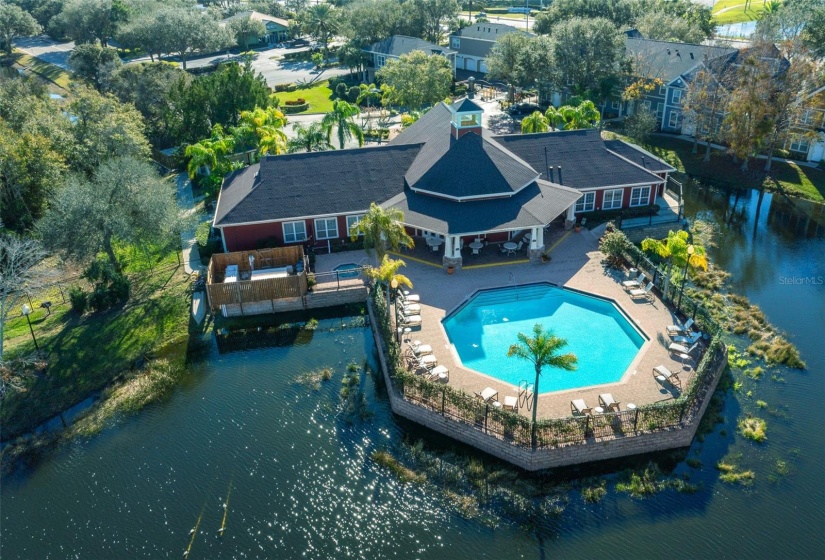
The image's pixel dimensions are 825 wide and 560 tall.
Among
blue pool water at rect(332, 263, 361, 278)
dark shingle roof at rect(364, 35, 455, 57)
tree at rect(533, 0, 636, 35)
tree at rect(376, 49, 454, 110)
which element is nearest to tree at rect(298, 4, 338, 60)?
dark shingle roof at rect(364, 35, 455, 57)

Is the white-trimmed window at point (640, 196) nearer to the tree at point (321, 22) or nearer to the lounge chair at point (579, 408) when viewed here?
the lounge chair at point (579, 408)

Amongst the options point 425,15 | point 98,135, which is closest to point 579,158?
point 98,135

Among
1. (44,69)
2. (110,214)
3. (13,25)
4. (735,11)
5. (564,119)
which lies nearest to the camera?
(110,214)

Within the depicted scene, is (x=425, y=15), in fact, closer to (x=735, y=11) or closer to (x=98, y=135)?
(x=98, y=135)

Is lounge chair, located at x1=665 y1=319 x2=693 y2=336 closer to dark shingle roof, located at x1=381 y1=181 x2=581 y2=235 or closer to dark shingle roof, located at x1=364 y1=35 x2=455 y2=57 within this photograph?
dark shingle roof, located at x1=381 y1=181 x2=581 y2=235

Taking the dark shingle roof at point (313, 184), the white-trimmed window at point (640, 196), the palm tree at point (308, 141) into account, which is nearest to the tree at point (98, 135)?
the dark shingle roof at point (313, 184)
